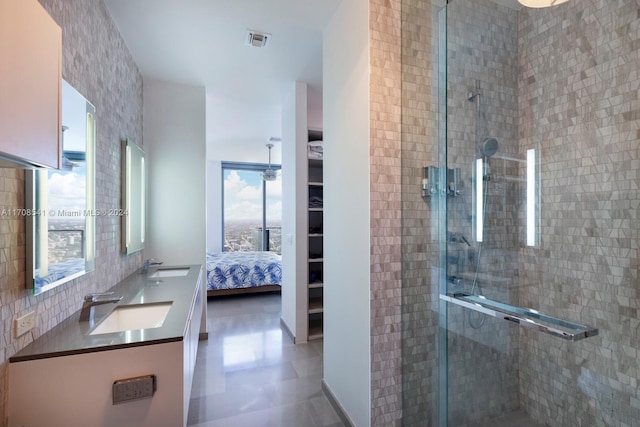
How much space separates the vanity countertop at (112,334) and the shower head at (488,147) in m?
1.91

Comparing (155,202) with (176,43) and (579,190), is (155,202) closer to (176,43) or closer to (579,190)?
(176,43)

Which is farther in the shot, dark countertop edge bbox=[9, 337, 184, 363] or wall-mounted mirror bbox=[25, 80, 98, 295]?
wall-mounted mirror bbox=[25, 80, 98, 295]

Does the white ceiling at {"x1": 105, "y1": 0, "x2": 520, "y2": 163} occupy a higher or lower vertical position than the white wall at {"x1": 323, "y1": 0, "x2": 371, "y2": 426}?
higher

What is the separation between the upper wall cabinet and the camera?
75 cm

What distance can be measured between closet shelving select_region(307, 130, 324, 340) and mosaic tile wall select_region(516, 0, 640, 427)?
2.14m

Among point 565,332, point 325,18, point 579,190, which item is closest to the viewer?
point 565,332

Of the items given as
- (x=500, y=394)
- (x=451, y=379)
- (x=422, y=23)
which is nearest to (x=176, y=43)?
(x=422, y=23)

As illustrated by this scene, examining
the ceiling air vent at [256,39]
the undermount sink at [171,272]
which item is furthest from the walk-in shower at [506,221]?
the undermount sink at [171,272]

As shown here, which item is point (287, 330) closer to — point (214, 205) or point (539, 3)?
point (539, 3)

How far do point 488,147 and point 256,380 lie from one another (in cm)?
252

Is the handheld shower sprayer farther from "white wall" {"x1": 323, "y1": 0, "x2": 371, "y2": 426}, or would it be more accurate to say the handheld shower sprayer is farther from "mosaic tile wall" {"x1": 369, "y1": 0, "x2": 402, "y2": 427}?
"white wall" {"x1": 323, "y1": 0, "x2": 371, "y2": 426}

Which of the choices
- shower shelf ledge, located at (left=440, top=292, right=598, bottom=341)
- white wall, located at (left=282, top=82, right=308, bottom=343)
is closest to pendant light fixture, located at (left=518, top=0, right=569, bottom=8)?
shower shelf ledge, located at (left=440, top=292, right=598, bottom=341)

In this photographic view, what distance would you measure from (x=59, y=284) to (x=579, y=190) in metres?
2.63

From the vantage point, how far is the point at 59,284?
143 centimetres
